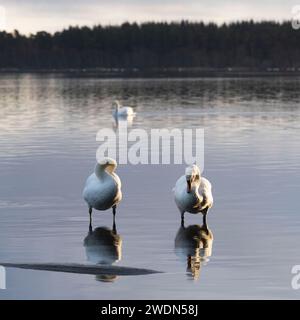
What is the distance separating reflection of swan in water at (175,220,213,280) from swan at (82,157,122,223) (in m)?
1.54

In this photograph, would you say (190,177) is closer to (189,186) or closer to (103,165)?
(189,186)

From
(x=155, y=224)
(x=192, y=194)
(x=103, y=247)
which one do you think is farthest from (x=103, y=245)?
(x=192, y=194)

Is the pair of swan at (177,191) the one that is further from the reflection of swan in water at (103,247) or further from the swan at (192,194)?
the reflection of swan in water at (103,247)

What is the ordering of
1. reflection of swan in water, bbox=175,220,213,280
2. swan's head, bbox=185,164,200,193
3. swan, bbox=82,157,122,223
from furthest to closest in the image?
1. swan, bbox=82,157,122,223
2. swan's head, bbox=185,164,200,193
3. reflection of swan in water, bbox=175,220,213,280

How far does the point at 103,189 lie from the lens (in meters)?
19.0

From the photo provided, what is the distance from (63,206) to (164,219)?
2.82 metres

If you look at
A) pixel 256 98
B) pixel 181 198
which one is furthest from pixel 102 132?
pixel 256 98

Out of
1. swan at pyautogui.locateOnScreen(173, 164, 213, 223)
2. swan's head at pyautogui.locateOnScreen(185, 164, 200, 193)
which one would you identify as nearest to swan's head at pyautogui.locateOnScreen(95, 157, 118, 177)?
swan at pyautogui.locateOnScreen(173, 164, 213, 223)

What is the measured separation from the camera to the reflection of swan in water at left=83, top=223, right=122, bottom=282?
629 inches

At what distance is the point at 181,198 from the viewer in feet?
61.3

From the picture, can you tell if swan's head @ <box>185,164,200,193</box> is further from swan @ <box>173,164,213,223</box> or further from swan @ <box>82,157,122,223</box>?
swan @ <box>82,157,122,223</box>

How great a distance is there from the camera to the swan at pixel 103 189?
1903 cm

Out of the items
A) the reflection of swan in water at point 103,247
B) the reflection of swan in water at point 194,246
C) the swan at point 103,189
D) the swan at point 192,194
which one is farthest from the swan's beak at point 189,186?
the reflection of swan in water at point 103,247
